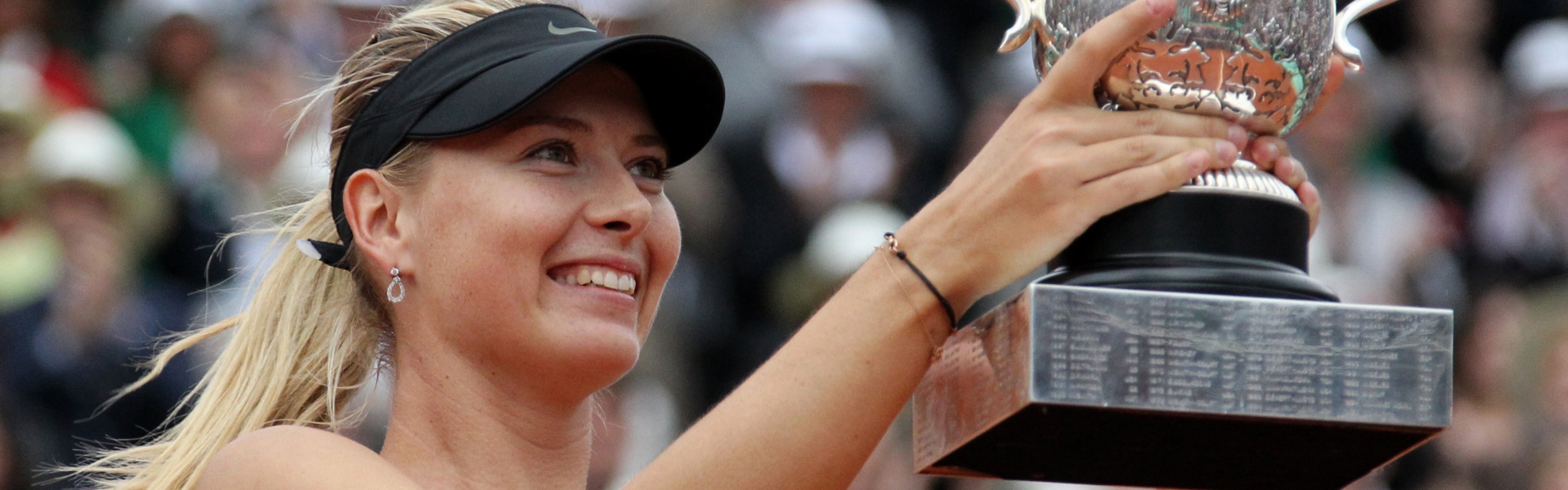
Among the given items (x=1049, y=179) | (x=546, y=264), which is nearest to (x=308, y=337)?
(x=546, y=264)

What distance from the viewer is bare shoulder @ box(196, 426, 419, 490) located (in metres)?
2.44

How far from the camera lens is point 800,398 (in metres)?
2.20

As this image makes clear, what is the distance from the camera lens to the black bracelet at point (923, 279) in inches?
87.1

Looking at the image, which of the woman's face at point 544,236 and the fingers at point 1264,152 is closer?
the fingers at point 1264,152

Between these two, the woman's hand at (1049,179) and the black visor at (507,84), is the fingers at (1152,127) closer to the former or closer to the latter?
the woman's hand at (1049,179)

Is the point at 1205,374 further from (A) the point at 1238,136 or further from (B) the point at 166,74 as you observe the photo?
(B) the point at 166,74

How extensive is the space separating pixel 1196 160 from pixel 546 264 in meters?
0.89

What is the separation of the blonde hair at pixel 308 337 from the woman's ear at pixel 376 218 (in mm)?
107

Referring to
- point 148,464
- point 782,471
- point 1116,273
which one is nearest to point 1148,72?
point 1116,273

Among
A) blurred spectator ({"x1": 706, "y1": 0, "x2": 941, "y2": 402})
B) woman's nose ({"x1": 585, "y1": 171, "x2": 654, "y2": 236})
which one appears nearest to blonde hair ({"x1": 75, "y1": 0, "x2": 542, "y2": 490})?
woman's nose ({"x1": 585, "y1": 171, "x2": 654, "y2": 236})

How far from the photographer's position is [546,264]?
2654 mm

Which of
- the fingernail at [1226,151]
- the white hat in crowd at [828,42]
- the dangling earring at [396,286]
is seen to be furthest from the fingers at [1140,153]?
the white hat in crowd at [828,42]

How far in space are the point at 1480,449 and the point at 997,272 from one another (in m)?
4.72

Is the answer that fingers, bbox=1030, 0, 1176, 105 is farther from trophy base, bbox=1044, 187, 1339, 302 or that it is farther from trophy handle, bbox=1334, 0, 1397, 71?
trophy handle, bbox=1334, 0, 1397, 71
